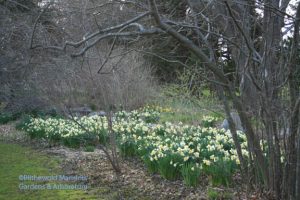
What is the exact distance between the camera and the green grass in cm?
586

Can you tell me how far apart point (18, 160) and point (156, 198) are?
439 cm

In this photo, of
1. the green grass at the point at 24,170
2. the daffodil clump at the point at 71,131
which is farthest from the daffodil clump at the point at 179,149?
the green grass at the point at 24,170

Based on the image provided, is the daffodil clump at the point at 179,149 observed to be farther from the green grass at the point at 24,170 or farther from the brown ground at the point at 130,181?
the green grass at the point at 24,170

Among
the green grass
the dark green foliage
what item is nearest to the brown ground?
the green grass

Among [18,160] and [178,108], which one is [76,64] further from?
[178,108]

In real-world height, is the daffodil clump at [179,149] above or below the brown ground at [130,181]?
above

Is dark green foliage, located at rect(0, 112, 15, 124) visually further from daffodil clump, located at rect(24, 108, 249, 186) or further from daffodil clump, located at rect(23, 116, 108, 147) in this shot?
daffodil clump, located at rect(24, 108, 249, 186)

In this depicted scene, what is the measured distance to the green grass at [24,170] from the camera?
5865mm

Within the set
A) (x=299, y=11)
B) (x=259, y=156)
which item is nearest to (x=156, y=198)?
(x=259, y=156)

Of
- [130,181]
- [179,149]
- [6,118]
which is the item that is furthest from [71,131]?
[6,118]

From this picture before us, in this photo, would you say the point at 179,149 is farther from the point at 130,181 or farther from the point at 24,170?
the point at 24,170

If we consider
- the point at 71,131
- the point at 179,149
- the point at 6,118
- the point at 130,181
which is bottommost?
the point at 130,181

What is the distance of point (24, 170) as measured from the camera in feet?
25.0

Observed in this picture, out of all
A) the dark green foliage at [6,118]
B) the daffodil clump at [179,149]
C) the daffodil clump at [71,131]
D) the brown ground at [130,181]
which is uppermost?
the dark green foliage at [6,118]
